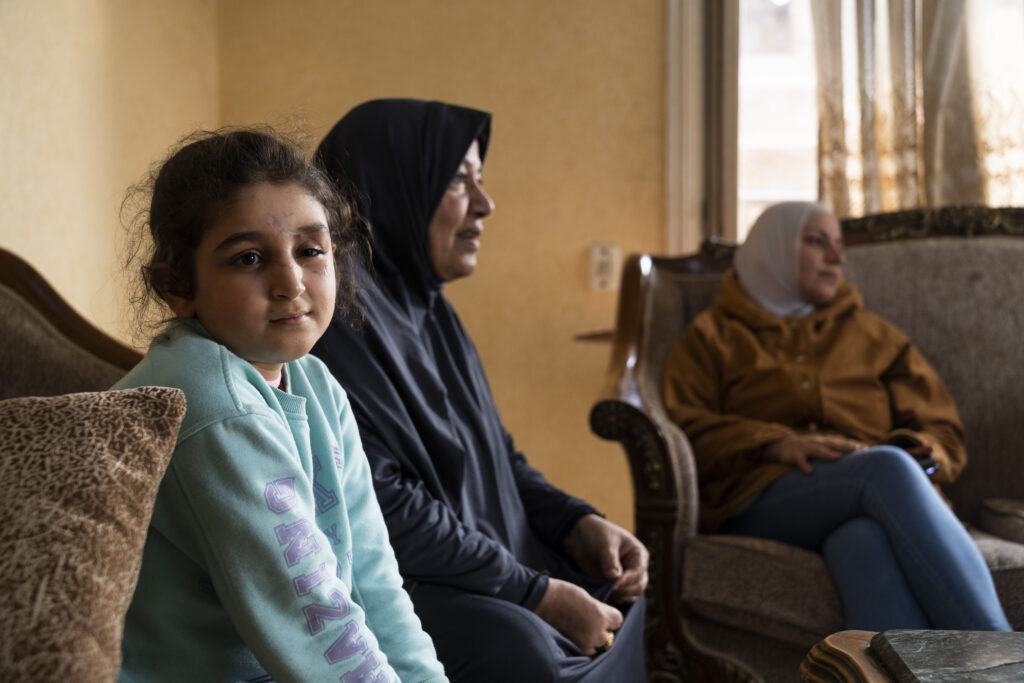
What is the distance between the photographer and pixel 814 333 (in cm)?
227

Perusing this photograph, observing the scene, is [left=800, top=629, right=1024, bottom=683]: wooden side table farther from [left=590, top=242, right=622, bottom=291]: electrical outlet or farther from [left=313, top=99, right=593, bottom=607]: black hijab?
[left=590, top=242, right=622, bottom=291]: electrical outlet

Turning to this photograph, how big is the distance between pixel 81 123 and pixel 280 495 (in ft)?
5.85

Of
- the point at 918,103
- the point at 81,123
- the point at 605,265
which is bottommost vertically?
the point at 605,265

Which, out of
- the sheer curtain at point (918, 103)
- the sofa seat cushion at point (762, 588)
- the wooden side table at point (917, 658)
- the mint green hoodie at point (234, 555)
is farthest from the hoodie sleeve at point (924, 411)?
the mint green hoodie at point (234, 555)

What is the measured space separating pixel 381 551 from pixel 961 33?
2512mm

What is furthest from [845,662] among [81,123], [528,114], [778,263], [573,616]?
[528,114]

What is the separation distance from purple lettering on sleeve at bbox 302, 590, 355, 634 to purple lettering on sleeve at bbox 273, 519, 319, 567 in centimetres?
4

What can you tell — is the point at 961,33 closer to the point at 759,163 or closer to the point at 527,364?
the point at 759,163

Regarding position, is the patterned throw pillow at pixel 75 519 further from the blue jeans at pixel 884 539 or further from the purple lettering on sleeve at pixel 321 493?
the blue jeans at pixel 884 539

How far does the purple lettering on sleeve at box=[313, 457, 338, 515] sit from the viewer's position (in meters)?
0.96

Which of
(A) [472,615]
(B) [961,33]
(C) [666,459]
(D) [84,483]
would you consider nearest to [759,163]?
(B) [961,33]

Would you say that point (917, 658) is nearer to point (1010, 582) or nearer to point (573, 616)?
point (573, 616)

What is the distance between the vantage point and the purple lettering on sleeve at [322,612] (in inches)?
33.0

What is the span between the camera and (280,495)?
839 mm
